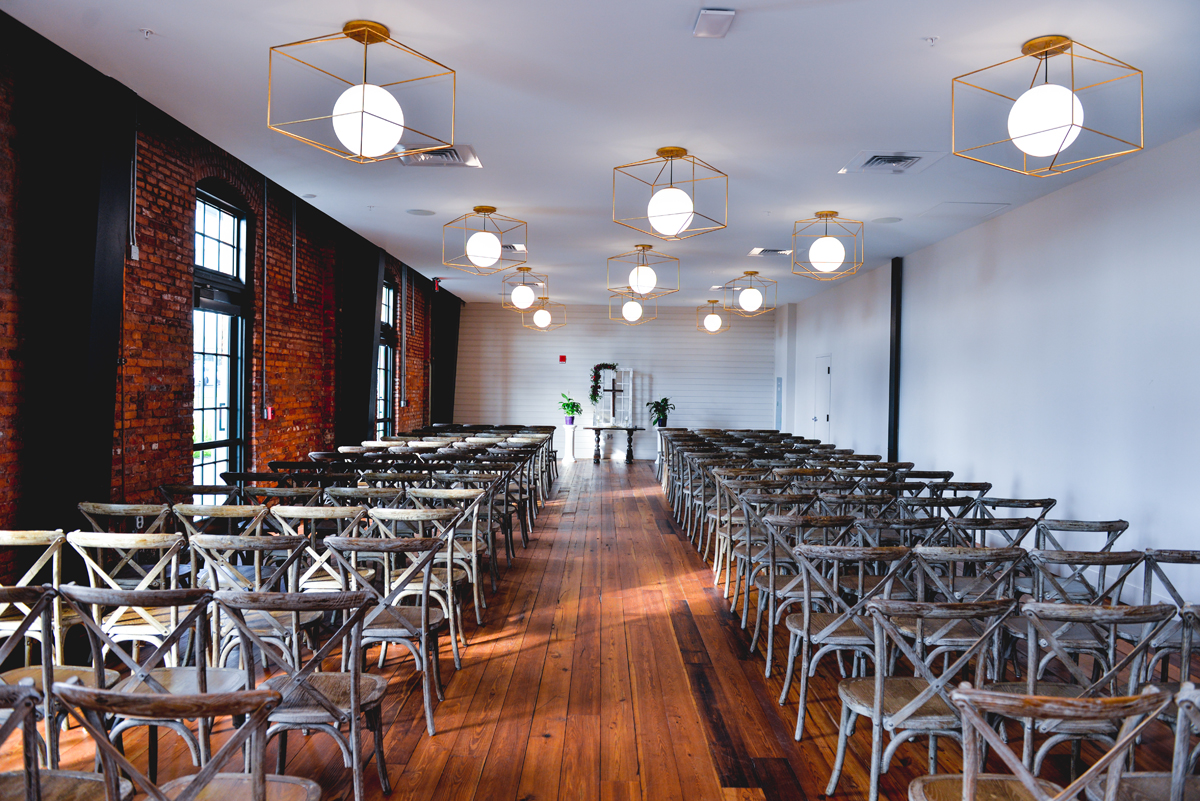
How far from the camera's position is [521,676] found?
3.76m

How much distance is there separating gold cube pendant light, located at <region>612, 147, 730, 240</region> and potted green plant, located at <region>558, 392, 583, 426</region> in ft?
25.6

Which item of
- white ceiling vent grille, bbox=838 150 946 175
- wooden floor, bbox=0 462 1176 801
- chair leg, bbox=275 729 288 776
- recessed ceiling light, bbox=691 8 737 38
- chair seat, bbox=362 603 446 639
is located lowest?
wooden floor, bbox=0 462 1176 801

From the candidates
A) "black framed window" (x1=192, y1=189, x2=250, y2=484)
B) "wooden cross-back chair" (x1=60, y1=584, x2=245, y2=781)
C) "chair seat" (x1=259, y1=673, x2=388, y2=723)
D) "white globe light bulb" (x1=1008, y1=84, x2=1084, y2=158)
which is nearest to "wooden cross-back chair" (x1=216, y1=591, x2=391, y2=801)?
"chair seat" (x1=259, y1=673, x2=388, y2=723)

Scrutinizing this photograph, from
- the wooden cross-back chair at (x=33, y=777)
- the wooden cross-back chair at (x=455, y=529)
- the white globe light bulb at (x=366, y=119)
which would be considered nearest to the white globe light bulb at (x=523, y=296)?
the wooden cross-back chair at (x=455, y=529)

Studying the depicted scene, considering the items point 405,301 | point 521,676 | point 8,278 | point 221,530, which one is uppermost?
point 405,301

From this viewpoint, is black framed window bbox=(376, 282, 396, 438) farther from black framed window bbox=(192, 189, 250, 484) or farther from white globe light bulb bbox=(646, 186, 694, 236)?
white globe light bulb bbox=(646, 186, 694, 236)

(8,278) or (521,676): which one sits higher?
(8,278)

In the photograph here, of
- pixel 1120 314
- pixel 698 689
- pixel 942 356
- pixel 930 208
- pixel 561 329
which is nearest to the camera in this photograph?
pixel 698 689

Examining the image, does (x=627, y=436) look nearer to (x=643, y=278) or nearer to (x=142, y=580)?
(x=643, y=278)

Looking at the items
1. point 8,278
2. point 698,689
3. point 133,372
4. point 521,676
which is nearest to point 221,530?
point 133,372

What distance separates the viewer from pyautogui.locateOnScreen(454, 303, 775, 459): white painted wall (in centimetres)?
1560

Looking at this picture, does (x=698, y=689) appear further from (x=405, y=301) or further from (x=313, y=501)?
(x=405, y=301)

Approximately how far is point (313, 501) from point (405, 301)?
7.80m

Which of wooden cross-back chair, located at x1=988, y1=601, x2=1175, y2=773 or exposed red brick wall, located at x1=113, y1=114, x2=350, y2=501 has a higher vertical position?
exposed red brick wall, located at x1=113, y1=114, x2=350, y2=501
